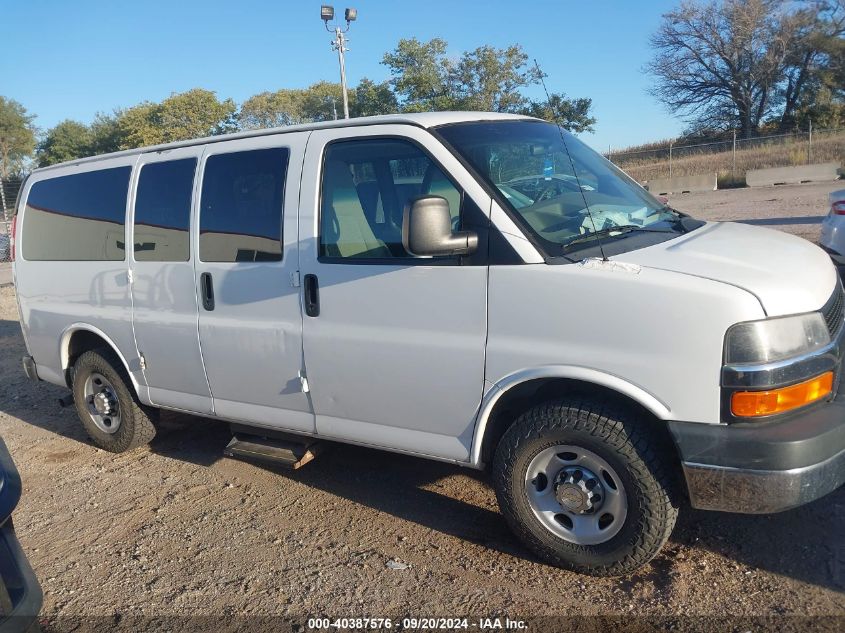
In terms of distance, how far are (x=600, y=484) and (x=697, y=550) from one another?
29.0 inches

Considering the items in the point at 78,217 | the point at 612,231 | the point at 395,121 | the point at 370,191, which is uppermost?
the point at 395,121

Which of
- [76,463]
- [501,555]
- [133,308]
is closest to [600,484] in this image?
[501,555]

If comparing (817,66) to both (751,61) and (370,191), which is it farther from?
(370,191)

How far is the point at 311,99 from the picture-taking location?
6744cm

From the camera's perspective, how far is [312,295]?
3.84 metres

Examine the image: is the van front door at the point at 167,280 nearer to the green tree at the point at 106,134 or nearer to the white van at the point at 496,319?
the white van at the point at 496,319

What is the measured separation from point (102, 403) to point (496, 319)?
11.9 ft

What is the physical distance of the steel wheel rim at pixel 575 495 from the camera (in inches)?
124

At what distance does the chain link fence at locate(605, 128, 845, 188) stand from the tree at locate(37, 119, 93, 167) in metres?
46.8

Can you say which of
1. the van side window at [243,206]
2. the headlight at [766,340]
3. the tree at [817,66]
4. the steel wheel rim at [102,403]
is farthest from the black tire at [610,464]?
the tree at [817,66]

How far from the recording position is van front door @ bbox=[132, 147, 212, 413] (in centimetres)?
448

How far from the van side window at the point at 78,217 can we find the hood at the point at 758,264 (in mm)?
3578

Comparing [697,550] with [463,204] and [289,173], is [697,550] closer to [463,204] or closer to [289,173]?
[463,204]

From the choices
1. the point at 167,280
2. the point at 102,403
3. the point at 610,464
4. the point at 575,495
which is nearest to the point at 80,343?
the point at 102,403
